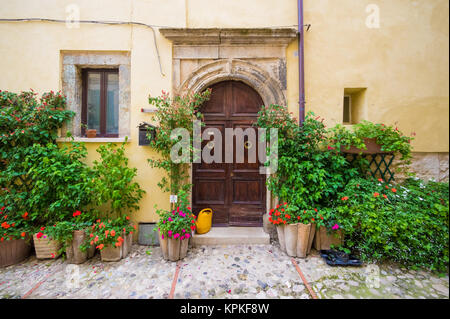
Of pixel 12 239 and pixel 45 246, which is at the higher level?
pixel 12 239

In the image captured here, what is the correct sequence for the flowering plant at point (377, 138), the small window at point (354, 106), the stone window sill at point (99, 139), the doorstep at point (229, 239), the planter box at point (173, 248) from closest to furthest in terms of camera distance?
the planter box at point (173, 248) → the flowering plant at point (377, 138) → the doorstep at point (229, 239) → the stone window sill at point (99, 139) → the small window at point (354, 106)

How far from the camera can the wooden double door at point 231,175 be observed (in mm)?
3496

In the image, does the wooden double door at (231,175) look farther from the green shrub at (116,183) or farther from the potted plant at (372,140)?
the potted plant at (372,140)

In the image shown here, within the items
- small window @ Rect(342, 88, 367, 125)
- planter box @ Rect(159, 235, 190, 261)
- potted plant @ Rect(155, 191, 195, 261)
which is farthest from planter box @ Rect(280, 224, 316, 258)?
small window @ Rect(342, 88, 367, 125)

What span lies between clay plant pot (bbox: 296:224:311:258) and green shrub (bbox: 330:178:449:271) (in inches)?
18.0

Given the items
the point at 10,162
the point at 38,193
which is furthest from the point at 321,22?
the point at 10,162

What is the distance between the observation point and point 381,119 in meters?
3.33

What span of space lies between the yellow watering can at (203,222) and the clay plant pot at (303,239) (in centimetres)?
154

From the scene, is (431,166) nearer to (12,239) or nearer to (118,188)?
(118,188)

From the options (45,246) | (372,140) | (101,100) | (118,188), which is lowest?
(45,246)

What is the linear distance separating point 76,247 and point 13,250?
3.23 ft

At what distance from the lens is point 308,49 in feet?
11.1

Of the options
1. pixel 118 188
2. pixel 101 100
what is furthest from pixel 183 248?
pixel 101 100

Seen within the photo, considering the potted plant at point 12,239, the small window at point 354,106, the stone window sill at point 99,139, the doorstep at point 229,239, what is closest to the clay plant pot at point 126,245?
the doorstep at point 229,239
